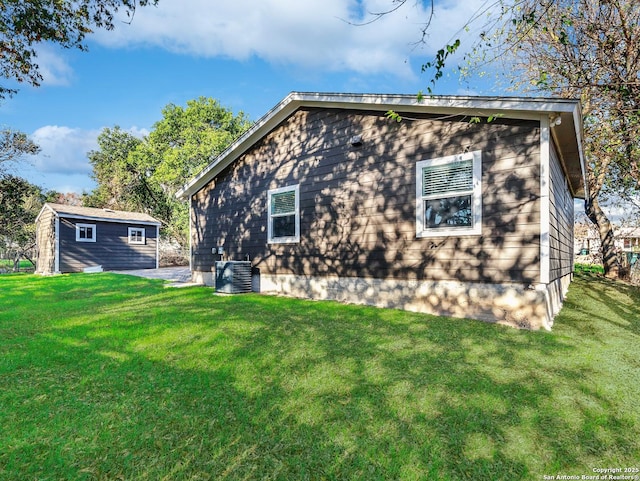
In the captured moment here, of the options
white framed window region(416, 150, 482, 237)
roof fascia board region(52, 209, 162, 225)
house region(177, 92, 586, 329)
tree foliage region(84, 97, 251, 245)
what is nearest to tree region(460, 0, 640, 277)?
house region(177, 92, 586, 329)

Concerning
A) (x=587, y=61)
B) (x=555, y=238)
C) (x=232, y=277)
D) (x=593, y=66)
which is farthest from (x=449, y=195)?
(x=232, y=277)

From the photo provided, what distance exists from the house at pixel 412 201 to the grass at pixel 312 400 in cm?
100

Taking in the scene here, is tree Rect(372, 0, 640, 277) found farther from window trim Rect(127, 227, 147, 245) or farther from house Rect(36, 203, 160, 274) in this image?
window trim Rect(127, 227, 147, 245)

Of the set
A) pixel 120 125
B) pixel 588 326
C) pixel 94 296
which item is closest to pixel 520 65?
pixel 588 326

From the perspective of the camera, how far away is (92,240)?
57.8 feet

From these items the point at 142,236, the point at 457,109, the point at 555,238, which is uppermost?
the point at 457,109

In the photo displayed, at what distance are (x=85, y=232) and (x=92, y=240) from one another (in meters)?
0.53

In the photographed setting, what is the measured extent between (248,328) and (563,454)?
3664mm

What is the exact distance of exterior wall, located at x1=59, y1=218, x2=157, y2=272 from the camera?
1666cm

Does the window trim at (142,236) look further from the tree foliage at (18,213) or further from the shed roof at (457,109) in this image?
the shed roof at (457,109)

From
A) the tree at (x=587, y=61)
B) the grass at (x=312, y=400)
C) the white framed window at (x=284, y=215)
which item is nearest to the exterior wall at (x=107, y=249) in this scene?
the white framed window at (x=284, y=215)

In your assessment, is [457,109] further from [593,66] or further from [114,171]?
[114,171]

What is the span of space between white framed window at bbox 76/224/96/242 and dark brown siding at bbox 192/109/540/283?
11711 mm

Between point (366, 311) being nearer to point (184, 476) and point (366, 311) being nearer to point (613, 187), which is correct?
point (184, 476)
